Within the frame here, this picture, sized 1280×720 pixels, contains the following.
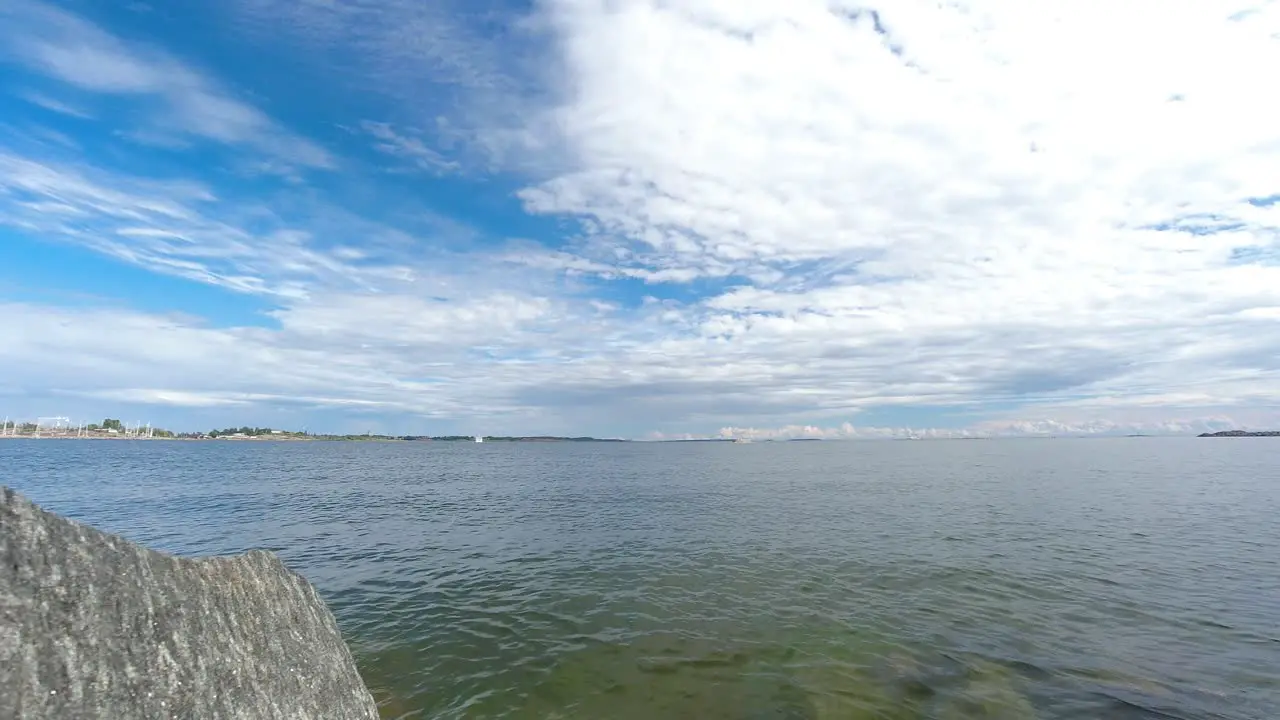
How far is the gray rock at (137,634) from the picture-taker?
455cm

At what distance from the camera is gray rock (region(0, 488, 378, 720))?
4.55 metres

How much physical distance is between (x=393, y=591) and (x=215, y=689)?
18935mm

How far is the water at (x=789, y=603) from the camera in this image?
14047 millimetres

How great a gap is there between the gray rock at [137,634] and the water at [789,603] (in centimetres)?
715

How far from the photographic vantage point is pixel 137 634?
555cm

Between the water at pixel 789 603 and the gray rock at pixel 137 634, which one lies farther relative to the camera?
the water at pixel 789 603

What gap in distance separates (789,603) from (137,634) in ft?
67.3

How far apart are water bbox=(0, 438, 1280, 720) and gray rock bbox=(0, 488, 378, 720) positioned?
715 cm

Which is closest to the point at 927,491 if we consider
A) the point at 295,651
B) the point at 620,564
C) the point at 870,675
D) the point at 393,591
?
the point at 620,564

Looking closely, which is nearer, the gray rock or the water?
the gray rock

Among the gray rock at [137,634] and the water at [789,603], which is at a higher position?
the gray rock at [137,634]

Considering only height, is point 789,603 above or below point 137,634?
below

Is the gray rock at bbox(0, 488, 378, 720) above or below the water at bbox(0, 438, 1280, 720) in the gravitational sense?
above

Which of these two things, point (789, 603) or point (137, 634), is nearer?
point (137, 634)
